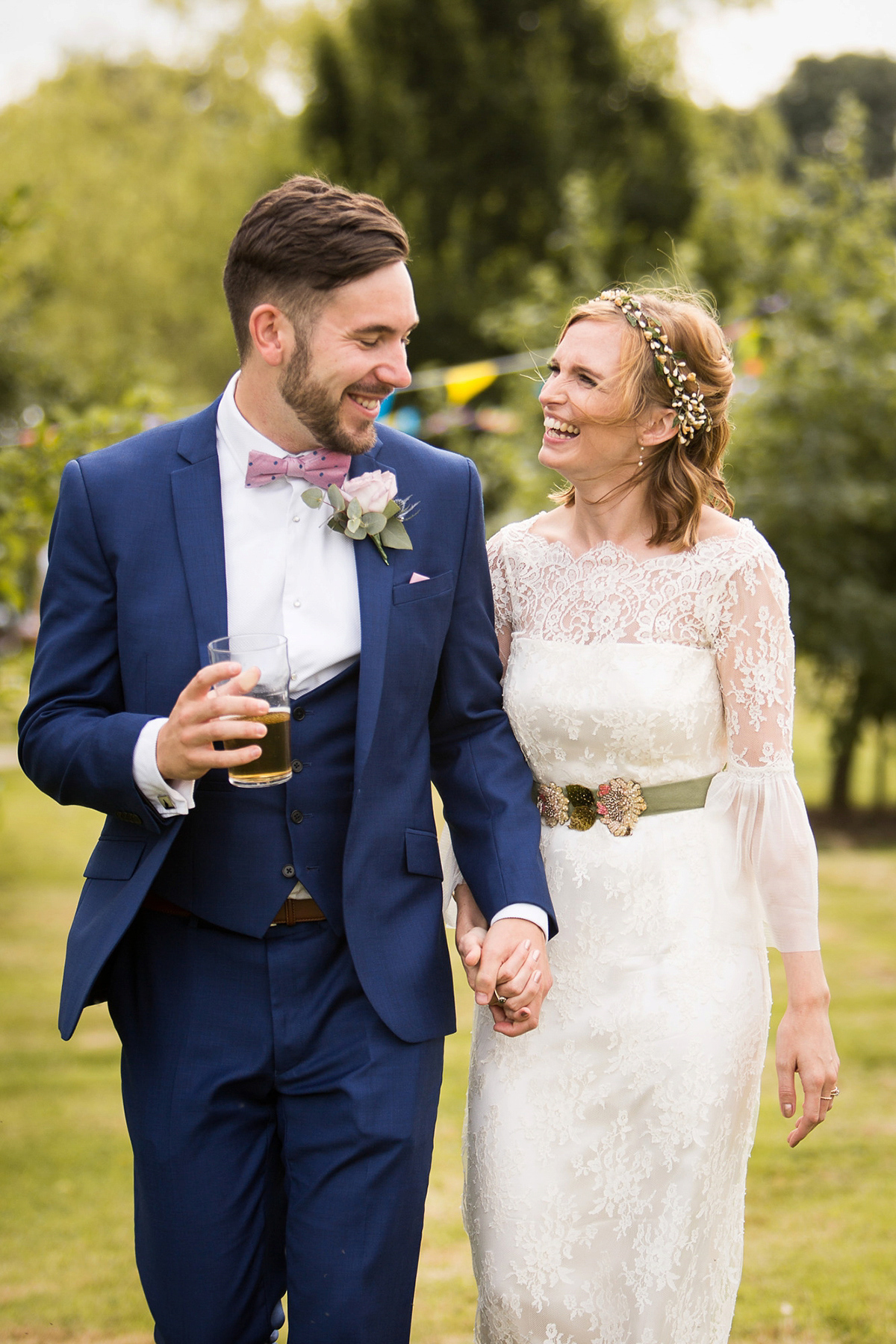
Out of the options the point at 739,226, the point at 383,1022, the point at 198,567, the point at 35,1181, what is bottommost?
the point at 35,1181

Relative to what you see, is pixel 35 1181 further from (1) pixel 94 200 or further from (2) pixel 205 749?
(1) pixel 94 200

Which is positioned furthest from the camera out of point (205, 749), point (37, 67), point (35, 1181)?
point (37, 67)

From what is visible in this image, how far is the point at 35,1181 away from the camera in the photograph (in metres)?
5.30

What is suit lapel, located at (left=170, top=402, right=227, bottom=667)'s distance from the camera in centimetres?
232

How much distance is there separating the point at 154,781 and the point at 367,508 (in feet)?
2.20

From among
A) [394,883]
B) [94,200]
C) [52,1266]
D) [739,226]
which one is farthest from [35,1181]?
[94,200]

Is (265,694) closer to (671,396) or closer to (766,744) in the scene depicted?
(766,744)

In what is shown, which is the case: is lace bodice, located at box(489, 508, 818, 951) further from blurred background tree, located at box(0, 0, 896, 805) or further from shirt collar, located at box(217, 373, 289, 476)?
blurred background tree, located at box(0, 0, 896, 805)

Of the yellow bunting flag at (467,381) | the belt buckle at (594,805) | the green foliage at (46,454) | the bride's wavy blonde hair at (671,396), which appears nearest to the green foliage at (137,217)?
the yellow bunting flag at (467,381)

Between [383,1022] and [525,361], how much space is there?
9581 millimetres

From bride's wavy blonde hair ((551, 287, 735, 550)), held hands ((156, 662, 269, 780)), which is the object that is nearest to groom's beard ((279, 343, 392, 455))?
held hands ((156, 662, 269, 780))

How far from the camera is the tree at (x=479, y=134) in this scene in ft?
52.9

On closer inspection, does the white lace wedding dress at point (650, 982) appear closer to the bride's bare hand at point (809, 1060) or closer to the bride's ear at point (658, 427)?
the bride's bare hand at point (809, 1060)

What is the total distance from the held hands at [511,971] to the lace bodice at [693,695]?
51 centimetres
